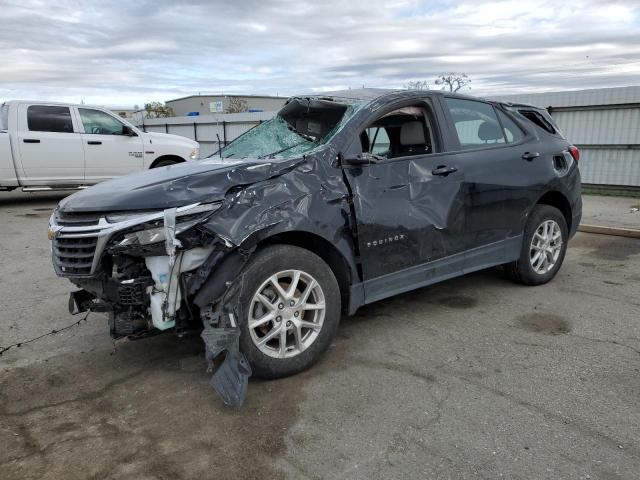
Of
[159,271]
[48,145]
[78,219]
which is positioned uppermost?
[48,145]

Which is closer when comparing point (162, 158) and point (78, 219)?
point (78, 219)

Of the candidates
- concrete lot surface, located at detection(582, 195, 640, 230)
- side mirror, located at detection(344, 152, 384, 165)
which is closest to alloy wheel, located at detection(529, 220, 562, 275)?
side mirror, located at detection(344, 152, 384, 165)

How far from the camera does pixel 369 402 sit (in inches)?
124

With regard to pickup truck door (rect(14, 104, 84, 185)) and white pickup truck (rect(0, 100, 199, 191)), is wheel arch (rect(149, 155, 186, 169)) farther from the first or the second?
pickup truck door (rect(14, 104, 84, 185))

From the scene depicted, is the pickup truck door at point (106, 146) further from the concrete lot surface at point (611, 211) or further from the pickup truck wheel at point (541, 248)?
the concrete lot surface at point (611, 211)

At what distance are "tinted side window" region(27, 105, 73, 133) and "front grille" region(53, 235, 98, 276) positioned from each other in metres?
8.09

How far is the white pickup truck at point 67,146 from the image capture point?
10172 mm

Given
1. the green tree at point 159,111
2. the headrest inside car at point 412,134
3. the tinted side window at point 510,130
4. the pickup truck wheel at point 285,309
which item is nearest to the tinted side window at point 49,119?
the headrest inside car at point 412,134

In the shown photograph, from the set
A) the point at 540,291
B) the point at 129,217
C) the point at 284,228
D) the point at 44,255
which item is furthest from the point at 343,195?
the point at 44,255

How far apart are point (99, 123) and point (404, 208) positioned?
9.02 metres

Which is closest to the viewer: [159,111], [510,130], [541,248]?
[510,130]

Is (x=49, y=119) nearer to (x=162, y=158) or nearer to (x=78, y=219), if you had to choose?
(x=162, y=158)

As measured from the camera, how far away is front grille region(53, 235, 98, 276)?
3.22m

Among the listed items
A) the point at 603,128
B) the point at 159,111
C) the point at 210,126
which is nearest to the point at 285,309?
the point at 603,128
